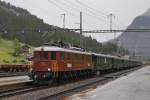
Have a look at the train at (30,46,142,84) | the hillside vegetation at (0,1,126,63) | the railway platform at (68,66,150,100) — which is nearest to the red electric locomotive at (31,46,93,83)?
the train at (30,46,142,84)

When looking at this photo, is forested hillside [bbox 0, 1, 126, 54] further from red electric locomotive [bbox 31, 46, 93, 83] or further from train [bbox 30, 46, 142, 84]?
red electric locomotive [bbox 31, 46, 93, 83]

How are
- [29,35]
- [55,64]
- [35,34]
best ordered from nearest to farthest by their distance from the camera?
1. [55,64]
2. [35,34]
3. [29,35]

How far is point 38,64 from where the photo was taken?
32.8m

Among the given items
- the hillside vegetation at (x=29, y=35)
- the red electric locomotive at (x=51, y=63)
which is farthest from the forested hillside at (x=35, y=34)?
the red electric locomotive at (x=51, y=63)

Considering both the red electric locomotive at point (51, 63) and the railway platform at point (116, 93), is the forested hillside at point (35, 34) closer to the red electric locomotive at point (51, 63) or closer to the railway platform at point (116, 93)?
the red electric locomotive at point (51, 63)

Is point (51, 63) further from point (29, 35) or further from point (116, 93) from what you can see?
point (29, 35)

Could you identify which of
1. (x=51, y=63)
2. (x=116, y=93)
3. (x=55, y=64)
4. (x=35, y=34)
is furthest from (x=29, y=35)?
(x=116, y=93)

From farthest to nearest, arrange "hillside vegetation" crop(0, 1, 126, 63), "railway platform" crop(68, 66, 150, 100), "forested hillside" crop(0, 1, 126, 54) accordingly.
Answer: 1. "hillside vegetation" crop(0, 1, 126, 63)
2. "forested hillside" crop(0, 1, 126, 54)
3. "railway platform" crop(68, 66, 150, 100)

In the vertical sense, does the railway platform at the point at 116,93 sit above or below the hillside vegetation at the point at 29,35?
below

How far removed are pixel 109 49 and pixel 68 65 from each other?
95857 millimetres

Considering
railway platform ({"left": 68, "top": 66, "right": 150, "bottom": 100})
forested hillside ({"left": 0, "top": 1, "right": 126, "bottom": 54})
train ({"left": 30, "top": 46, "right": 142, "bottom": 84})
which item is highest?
forested hillside ({"left": 0, "top": 1, "right": 126, "bottom": 54})

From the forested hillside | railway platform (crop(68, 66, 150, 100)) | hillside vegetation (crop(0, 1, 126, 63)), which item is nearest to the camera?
railway platform (crop(68, 66, 150, 100))

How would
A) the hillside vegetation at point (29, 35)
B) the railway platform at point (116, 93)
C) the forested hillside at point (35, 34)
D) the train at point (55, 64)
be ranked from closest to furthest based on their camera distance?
the railway platform at point (116, 93) < the train at point (55, 64) < the forested hillside at point (35, 34) < the hillside vegetation at point (29, 35)

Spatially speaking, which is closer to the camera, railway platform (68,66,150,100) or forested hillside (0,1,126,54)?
railway platform (68,66,150,100)
